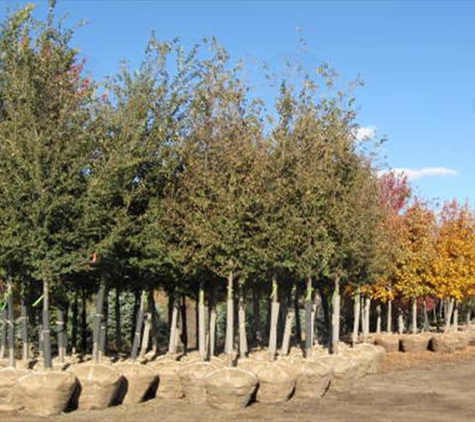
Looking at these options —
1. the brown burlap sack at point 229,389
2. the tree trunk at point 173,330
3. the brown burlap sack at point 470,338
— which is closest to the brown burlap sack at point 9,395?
the brown burlap sack at point 229,389

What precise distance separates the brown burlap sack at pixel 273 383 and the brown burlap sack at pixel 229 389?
0.46 m

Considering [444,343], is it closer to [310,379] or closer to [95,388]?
[310,379]

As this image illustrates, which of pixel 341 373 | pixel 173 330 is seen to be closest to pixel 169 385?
pixel 173 330

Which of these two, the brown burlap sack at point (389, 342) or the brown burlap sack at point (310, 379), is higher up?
the brown burlap sack at point (310, 379)

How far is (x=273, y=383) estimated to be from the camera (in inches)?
428

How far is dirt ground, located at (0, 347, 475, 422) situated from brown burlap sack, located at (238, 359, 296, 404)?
16 centimetres

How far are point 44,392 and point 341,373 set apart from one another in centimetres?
559

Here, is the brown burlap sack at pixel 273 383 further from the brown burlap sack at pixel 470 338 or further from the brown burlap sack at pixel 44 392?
the brown burlap sack at pixel 470 338

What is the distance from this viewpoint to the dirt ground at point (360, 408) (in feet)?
32.3

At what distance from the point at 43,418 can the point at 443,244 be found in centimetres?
1808

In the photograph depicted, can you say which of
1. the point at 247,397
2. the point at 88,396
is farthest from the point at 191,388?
the point at 88,396

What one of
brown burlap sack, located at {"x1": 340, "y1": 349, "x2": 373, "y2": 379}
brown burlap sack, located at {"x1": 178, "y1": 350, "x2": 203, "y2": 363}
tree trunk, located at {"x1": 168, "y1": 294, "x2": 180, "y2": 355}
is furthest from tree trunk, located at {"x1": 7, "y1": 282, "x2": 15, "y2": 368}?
brown burlap sack, located at {"x1": 340, "y1": 349, "x2": 373, "y2": 379}

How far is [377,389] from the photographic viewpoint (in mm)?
13422

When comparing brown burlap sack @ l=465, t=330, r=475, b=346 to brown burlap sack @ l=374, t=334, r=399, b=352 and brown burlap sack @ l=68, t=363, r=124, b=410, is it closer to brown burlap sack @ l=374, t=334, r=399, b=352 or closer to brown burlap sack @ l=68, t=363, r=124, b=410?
brown burlap sack @ l=374, t=334, r=399, b=352
